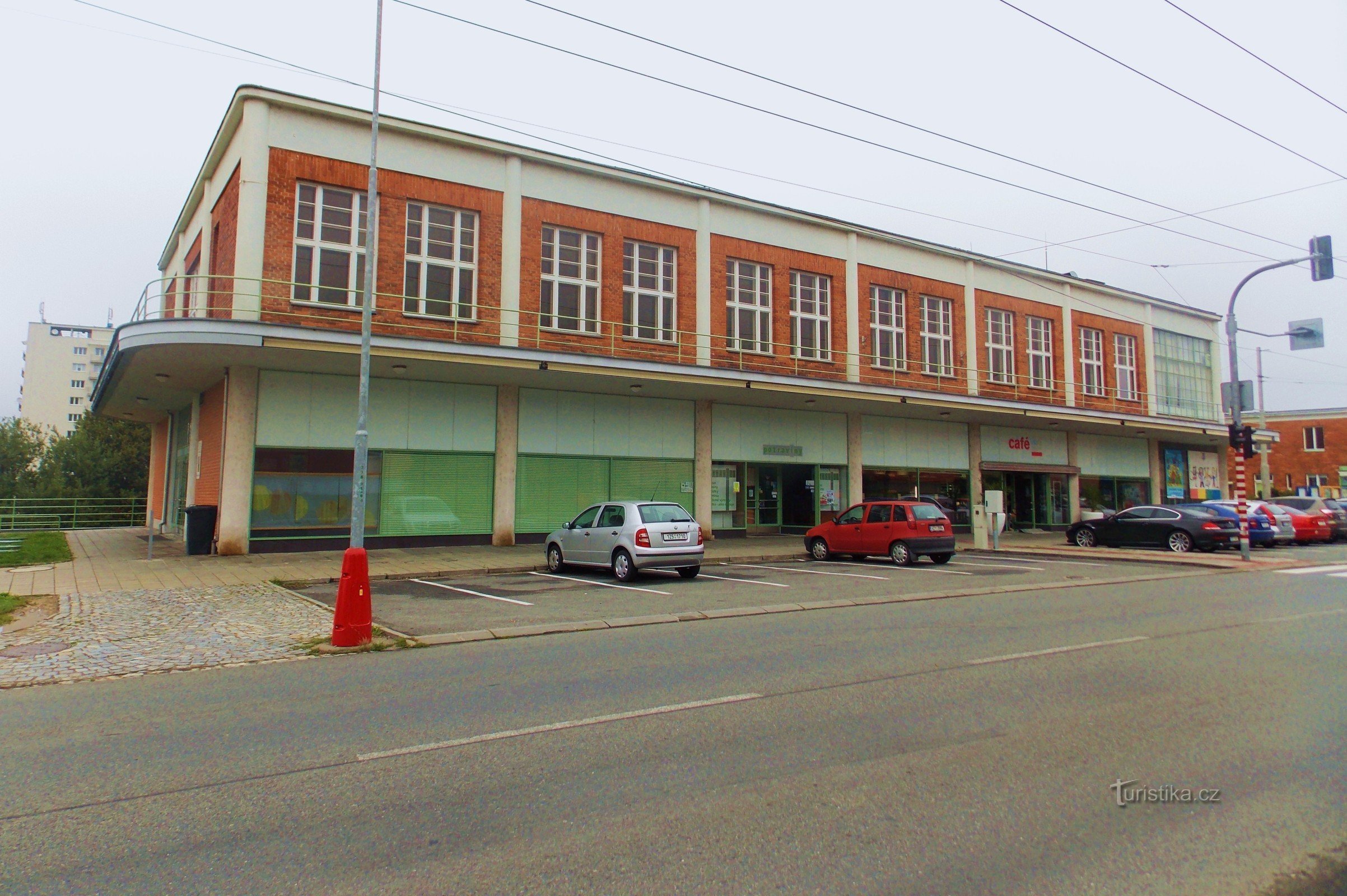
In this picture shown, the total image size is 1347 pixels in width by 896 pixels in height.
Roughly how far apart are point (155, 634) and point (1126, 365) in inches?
1602

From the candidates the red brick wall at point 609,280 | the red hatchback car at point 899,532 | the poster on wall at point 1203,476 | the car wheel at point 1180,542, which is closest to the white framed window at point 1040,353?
the poster on wall at point 1203,476

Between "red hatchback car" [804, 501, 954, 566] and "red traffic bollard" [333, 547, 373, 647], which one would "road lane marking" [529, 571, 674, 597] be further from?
"red hatchback car" [804, 501, 954, 566]

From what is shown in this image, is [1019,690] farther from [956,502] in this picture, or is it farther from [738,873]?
[956,502]

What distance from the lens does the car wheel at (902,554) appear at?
18.9 meters

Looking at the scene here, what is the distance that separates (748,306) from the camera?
88.5ft

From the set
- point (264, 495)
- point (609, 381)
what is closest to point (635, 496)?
point (609, 381)

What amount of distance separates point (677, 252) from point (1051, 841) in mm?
23142

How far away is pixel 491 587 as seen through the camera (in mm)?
14633

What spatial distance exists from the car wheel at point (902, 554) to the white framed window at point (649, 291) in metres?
9.58

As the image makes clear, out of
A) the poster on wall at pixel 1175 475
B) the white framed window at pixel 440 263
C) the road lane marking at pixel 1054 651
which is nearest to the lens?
the road lane marking at pixel 1054 651

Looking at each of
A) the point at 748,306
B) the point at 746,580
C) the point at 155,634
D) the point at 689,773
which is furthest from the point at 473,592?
the point at 748,306

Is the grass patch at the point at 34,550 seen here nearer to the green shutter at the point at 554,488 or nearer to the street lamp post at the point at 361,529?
the green shutter at the point at 554,488

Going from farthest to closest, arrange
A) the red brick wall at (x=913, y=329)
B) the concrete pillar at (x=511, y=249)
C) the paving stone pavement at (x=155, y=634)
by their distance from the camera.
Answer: the red brick wall at (x=913, y=329) → the concrete pillar at (x=511, y=249) → the paving stone pavement at (x=155, y=634)

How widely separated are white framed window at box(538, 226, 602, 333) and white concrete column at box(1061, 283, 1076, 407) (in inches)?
900
